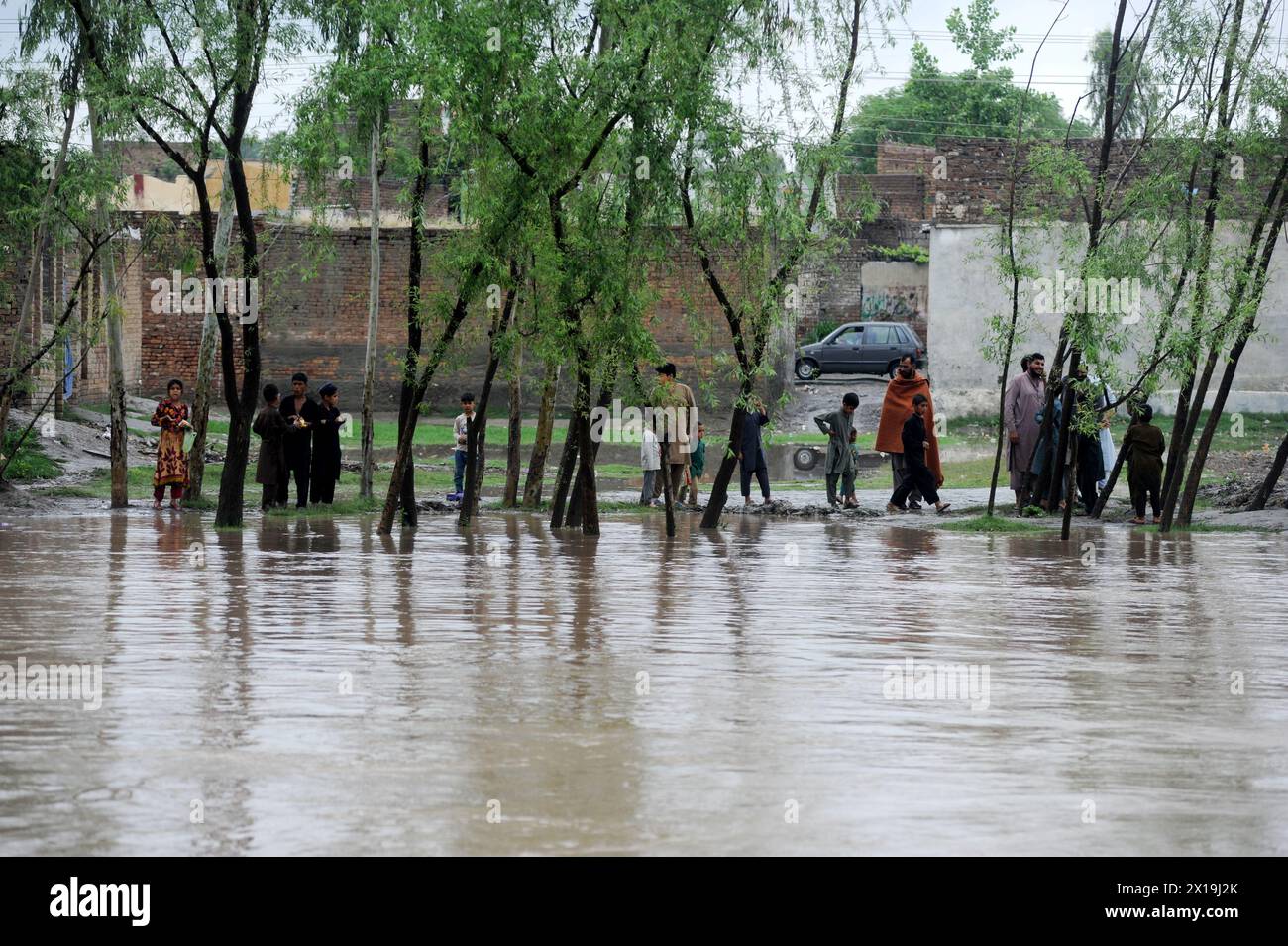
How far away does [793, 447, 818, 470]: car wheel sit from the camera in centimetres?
3253

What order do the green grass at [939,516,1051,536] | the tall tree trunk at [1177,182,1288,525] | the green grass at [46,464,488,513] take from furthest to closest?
the green grass at [46,464,488,513]
the green grass at [939,516,1051,536]
the tall tree trunk at [1177,182,1288,525]

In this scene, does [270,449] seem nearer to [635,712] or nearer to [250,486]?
[250,486]

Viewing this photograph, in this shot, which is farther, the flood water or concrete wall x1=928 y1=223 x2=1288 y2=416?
concrete wall x1=928 y1=223 x2=1288 y2=416

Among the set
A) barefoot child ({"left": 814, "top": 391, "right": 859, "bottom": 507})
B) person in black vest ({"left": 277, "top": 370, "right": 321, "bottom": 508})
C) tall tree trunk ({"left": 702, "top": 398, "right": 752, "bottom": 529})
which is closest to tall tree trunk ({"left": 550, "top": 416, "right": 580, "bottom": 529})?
tall tree trunk ({"left": 702, "top": 398, "right": 752, "bottom": 529})

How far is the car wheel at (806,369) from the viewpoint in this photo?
1657 inches

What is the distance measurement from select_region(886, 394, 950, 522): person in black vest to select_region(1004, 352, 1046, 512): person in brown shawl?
3.39 ft

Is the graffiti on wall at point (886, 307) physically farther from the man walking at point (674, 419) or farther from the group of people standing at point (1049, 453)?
the man walking at point (674, 419)

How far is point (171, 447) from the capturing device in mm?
23016

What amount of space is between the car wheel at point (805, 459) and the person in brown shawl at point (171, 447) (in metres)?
12.4

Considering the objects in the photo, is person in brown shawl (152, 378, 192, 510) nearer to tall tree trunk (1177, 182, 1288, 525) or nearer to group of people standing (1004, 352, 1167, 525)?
group of people standing (1004, 352, 1167, 525)

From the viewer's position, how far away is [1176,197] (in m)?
21.5

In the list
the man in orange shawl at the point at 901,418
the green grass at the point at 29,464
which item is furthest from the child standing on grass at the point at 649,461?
the green grass at the point at 29,464

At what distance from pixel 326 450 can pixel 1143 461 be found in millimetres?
10252
